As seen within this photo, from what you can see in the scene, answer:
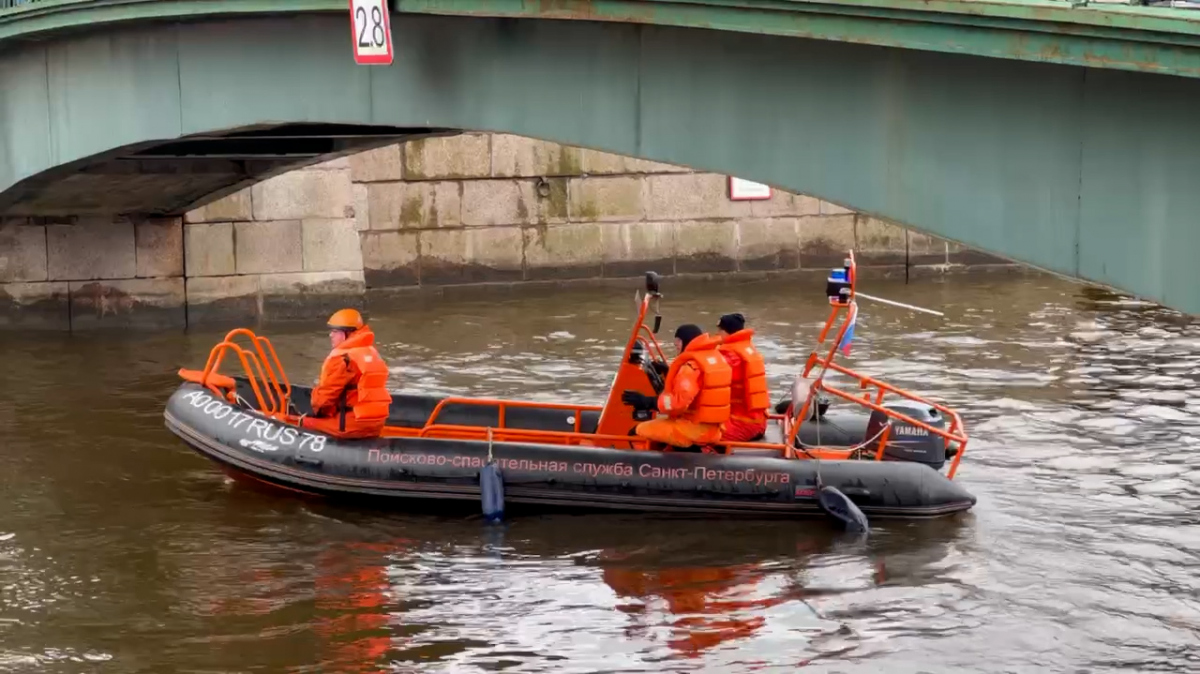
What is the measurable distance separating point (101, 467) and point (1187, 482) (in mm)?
9159

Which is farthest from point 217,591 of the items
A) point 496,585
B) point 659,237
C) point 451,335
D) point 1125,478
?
point 659,237

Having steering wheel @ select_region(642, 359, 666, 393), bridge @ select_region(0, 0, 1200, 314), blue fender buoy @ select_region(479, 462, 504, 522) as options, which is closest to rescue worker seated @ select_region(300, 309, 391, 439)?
blue fender buoy @ select_region(479, 462, 504, 522)

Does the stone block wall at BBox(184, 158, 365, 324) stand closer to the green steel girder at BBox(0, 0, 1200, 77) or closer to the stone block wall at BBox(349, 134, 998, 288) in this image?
the stone block wall at BBox(349, 134, 998, 288)

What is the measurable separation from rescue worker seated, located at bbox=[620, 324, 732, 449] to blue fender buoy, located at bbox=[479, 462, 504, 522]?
1.15 metres

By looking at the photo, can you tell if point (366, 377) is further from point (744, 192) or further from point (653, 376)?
point (744, 192)

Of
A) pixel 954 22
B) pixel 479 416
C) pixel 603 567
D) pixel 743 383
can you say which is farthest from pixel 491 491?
pixel 954 22

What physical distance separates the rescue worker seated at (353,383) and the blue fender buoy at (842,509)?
3463mm

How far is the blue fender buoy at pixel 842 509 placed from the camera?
12.6 metres

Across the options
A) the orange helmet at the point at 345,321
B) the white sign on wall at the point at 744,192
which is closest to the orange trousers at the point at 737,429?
the orange helmet at the point at 345,321

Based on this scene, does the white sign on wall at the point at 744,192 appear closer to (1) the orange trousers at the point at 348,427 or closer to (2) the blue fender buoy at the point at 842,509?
(1) the orange trousers at the point at 348,427

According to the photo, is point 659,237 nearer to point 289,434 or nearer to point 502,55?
point 289,434

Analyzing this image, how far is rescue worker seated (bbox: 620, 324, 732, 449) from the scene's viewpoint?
1277 cm

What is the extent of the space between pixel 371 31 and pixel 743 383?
12.9ft

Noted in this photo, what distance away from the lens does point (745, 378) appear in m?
13.3
